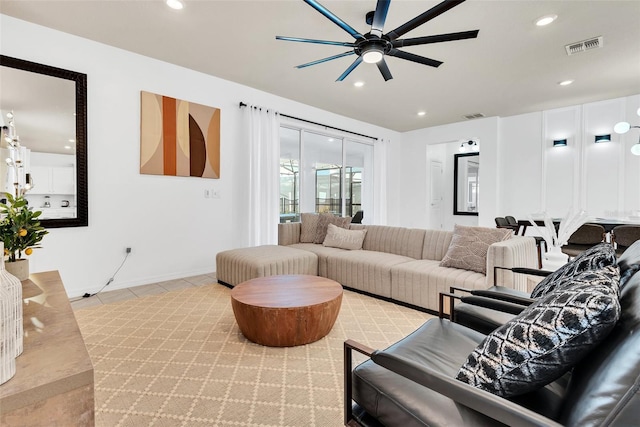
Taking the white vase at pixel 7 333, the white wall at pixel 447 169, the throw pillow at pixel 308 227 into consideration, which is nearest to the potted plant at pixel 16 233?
the white vase at pixel 7 333

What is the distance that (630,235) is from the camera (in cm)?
335

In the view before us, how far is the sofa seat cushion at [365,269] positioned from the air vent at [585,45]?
2.91 meters

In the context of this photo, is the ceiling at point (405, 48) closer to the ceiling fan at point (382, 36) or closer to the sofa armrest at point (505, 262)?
the ceiling fan at point (382, 36)

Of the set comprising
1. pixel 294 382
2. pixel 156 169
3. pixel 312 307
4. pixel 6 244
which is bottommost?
pixel 294 382

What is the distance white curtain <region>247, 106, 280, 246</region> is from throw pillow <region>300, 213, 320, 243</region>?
599mm

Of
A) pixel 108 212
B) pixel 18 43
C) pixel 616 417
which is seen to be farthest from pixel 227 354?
pixel 18 43

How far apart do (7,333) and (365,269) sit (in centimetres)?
290

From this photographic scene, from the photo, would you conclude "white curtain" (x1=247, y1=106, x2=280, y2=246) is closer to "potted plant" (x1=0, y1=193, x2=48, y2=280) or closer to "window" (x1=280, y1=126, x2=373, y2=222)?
"window" (x1=280, y1=126, x2=373, y2=222)

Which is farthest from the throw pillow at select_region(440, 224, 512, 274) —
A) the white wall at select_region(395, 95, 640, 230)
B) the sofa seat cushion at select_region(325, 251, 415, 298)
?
Result: the white wall at select_region(395, 95, 640, 230)

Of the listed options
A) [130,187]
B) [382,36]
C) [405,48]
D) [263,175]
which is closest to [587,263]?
[382,36]

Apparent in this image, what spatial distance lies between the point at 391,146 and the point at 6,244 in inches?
275

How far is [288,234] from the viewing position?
440 cm

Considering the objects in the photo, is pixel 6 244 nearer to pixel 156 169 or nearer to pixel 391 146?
pixel 156 169

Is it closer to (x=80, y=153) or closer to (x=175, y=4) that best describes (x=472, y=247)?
(x=175, y=4)
